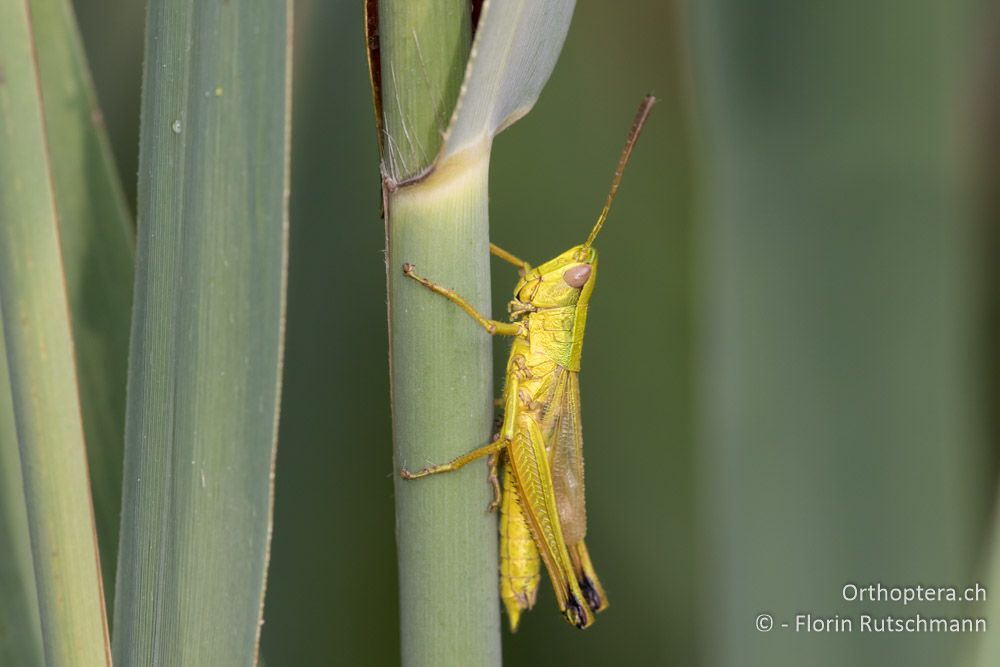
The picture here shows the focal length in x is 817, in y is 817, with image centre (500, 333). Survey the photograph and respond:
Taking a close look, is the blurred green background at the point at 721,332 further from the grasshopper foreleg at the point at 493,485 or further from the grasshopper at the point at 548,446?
the grasshopper foreleg at the point at 493,485

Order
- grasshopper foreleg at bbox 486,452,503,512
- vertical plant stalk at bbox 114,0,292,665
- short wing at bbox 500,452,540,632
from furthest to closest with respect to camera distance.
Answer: short wing at bbox 500,452,540,632, grasshopper foreleg at bbox 486,452,503,512, vertical plant stalk at bbox 114,0,292,665

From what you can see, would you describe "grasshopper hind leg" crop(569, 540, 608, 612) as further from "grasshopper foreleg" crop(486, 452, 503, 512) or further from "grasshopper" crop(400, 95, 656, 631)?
"grasshopper foreleg" crop(486, 452, 503, 512)

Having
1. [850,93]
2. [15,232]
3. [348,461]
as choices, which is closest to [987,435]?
[850,93]

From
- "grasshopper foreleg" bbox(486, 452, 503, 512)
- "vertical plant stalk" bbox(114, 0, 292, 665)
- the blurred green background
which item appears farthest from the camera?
the blurred green background

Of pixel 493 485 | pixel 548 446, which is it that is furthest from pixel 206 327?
pixel 548 446

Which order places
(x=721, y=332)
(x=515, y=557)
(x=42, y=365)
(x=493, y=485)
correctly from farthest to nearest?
(x=515, y=557)
(x=721, y=332)
(x=493, y=485)
(x=42, y=365)

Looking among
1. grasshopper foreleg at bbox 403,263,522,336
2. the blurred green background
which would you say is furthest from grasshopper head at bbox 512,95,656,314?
grasshopper foreleg at bbox 403,263,522,336

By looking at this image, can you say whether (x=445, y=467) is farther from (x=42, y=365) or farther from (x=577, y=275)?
(x=577, y=275)
